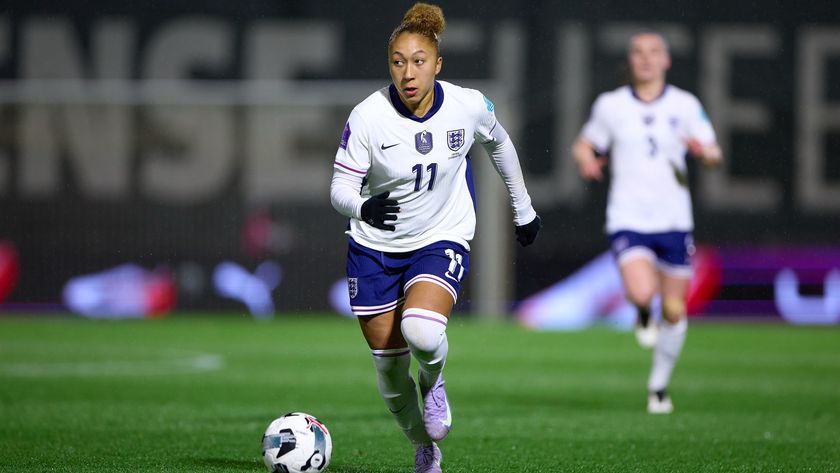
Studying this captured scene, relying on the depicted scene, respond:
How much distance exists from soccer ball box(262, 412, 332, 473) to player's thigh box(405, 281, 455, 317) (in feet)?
2.54

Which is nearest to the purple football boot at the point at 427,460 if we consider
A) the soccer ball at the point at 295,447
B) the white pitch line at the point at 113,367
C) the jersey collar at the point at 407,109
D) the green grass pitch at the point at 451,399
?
the green grass pitch at the point at 451,399

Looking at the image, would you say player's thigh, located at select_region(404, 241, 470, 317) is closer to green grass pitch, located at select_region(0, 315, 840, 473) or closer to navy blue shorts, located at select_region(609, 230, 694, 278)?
green grass pitch, located at select_region(0, 315, 840, 473)

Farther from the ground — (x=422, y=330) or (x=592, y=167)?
(x=592, y=167)

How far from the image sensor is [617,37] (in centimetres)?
1928

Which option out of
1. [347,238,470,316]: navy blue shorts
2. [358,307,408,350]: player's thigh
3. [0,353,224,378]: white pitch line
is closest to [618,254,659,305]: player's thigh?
[347,238,470,316]: navy blue shorts

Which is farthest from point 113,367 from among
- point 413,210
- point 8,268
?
point 413,210

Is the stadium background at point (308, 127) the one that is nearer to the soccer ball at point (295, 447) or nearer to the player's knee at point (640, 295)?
the player's knee at point (640, 295)

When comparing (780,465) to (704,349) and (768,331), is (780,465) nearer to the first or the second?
(704,349)

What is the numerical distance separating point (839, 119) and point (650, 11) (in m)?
3.06

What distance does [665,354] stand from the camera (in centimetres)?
997

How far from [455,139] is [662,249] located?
4208mm

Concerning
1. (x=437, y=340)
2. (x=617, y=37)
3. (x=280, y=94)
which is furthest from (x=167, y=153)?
(x=437, y=340)

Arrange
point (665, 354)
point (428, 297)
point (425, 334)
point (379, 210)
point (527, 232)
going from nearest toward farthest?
point (379, 210)
point (425, 334)
point (428, 297)
point (527, 232)
point (665, 354)

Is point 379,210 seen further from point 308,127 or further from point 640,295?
point 308,127
